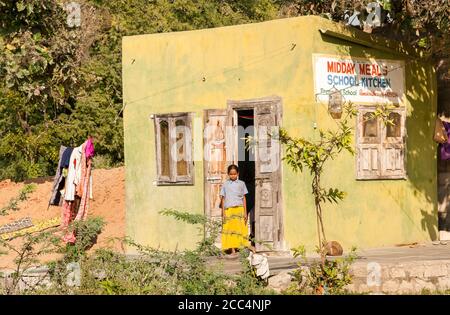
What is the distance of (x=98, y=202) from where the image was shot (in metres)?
23.7

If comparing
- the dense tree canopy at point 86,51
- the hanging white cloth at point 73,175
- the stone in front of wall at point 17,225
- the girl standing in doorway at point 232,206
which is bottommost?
the stone in front of wall at point 17,225

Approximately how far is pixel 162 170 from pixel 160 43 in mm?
2028

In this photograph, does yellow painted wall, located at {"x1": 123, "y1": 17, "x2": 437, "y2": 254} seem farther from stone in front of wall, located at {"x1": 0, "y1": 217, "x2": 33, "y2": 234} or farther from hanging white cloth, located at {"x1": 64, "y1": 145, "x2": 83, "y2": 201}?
stone in front of wall, located at {"x1": 0, "y1": 217, "x2": 33, "y2": 234}

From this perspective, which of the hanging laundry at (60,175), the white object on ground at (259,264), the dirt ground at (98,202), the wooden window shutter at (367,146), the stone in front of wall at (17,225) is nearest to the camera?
the white object on ground at (259,264)

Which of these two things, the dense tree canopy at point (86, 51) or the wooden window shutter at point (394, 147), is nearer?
the wooden window shutter at point (394, 147)

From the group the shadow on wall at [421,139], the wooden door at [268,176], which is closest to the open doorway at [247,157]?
the wooden door at [268,176]

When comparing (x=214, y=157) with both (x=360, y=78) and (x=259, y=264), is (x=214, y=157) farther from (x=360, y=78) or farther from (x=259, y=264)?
(x=259, y=264)

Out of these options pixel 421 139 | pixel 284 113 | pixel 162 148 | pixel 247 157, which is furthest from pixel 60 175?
pixel 421 139

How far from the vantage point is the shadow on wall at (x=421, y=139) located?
749 inches

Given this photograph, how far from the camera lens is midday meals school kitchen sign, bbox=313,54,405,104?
17.5 m

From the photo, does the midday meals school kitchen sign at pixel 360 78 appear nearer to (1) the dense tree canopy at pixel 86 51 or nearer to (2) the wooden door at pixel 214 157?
(1) the dense tree canopy at pixel 86 51

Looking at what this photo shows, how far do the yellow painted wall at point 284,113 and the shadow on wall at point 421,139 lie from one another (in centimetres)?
2

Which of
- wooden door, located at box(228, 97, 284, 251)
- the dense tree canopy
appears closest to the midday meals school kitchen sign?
wooden door, located at box(228, 97, 284, 251)

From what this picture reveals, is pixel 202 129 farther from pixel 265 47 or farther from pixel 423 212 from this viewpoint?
pixel 423 212
